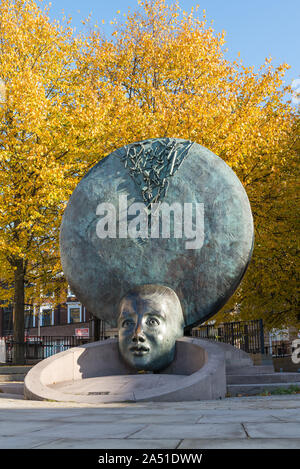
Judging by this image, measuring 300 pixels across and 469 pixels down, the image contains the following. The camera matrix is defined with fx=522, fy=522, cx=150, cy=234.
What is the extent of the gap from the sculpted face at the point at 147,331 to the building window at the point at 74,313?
138 ft

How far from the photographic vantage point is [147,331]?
31.0ft

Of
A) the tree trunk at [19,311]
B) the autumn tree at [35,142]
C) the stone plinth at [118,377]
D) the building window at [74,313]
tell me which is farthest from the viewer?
the building window at [74,313]

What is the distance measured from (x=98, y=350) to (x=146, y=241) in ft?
7.85

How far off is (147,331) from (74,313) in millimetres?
43366

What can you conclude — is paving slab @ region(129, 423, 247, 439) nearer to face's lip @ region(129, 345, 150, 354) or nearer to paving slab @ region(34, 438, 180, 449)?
A: paving slab @ region(34, 438, 180, 449)

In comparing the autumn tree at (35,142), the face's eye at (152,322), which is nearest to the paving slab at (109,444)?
the face's eye at (152,322)

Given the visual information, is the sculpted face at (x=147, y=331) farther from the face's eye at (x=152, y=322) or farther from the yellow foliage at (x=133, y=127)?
the yellow foliage at (x=133, y=127)

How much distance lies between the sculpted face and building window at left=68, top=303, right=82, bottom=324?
42.0 metres

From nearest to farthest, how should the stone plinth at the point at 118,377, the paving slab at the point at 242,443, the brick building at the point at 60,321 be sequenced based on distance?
the paving slab at the point at 242,443 < the stone plinth at the point at 118,377 < the brick building at the point at 60,321

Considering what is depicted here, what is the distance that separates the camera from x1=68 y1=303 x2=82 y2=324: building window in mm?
51222

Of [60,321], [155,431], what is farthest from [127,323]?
[60,321]

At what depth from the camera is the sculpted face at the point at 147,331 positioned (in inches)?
372

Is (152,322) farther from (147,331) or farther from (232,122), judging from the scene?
(232,122)
